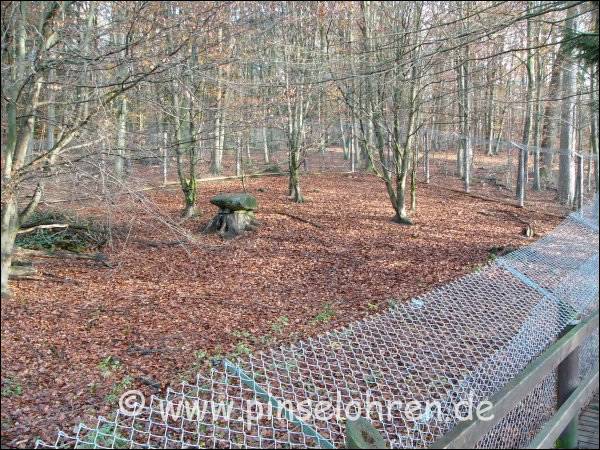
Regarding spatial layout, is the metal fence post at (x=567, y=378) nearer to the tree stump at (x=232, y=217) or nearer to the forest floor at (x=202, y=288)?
the forest floor at (x=202, y=288)

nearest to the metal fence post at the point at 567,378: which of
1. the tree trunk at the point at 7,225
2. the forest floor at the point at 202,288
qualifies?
the forest floor at the point at 202,288

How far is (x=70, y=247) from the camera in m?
6.73

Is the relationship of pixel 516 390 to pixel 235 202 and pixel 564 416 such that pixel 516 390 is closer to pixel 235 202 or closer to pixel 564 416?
pixel 564 416

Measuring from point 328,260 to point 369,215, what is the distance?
300cm

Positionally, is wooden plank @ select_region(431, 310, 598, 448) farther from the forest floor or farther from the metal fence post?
the forest floor

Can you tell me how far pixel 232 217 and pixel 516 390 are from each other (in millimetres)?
7606

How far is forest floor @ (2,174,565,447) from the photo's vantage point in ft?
9.18

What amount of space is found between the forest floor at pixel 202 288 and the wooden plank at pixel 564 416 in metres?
2.14

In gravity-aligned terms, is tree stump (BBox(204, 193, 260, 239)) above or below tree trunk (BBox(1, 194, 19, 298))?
below

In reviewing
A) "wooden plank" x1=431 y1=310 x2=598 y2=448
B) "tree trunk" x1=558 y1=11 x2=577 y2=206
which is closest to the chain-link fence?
"wooden plank" x1=431 y1=310 x2=598 y2=448

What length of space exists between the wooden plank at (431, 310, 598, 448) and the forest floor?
2.04 metres

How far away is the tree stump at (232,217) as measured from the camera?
891cm

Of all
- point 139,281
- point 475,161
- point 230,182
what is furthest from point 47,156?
point 475,161

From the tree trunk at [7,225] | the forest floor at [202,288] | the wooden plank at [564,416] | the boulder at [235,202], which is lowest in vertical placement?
the forest floor at [202,288]
